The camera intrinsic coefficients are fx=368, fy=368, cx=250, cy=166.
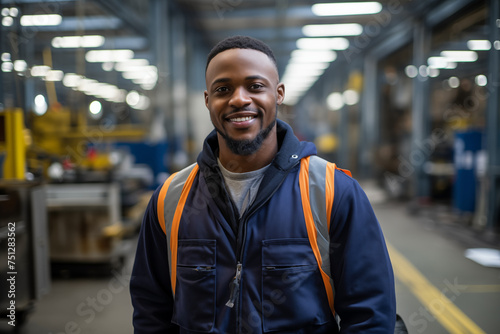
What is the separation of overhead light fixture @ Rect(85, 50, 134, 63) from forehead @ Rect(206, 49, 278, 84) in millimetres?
12643

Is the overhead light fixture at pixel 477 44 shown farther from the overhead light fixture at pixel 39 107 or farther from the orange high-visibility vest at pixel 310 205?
the orange high-visibility vest at pixel 310 205

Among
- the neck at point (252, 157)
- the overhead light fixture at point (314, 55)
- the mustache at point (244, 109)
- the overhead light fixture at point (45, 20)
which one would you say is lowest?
the neck at point (252, 157)

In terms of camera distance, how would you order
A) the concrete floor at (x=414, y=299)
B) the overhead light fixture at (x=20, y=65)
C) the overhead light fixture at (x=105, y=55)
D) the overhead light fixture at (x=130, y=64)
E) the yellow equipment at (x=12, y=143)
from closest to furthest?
the yellow equipment at (x=12, y=143)
the concrete floor at (x=414, y=299)
the overhead light fixture at (x=20, y=65)
the overhead light fixture at (x=105, y=55)
the overhead light fixture at (x=130, y=64)

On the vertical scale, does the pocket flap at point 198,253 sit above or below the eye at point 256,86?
below

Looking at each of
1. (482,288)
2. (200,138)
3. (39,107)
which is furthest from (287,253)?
(200,138)

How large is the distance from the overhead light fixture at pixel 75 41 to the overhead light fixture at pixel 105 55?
863 millimetres

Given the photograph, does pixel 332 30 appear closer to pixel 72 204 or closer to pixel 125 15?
pixel 125 15

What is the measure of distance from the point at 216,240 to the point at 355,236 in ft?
1.65

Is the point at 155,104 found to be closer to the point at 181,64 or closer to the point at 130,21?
the point at 130,21

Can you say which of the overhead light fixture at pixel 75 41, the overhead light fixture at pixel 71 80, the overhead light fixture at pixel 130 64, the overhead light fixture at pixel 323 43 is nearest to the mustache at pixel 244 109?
the overhead light fixture at pixel 75 41

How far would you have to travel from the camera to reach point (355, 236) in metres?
1.29

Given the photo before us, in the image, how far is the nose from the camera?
4.43 feet

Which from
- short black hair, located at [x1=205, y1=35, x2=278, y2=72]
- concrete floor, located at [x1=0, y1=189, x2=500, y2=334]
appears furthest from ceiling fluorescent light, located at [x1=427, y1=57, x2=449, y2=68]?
short black hair, located at [x1=205, y1=35, x2=278, y2=72]

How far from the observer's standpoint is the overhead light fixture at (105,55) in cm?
1290
